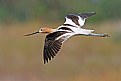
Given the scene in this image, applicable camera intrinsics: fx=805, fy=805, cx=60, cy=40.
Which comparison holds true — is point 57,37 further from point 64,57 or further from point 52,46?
point 64,57

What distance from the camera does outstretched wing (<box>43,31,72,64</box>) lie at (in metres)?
3.66

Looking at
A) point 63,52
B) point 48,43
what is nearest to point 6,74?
point 63,52

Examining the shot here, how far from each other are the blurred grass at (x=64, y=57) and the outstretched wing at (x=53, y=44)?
1247mm

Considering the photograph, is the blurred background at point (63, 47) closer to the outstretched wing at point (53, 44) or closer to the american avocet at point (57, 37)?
the american avocet at point (57, 37)

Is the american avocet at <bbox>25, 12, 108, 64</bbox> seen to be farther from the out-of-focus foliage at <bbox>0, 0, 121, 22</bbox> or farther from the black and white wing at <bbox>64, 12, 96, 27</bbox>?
the out-of-focus foliage at <bbox>0, 0, 121, 22</bbox>

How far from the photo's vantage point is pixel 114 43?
5.59 meters

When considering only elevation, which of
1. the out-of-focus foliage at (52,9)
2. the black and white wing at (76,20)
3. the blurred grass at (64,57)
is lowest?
the blurred grass at (64,57)

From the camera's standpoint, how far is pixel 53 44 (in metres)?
3.69

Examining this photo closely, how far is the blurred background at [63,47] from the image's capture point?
5.18 meters

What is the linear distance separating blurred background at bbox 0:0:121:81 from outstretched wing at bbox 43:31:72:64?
4.08ft

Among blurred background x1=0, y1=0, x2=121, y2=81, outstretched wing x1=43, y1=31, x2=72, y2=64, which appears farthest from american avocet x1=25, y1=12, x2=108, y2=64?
blurred background x1=0, y1=0, x2=121, y2=81

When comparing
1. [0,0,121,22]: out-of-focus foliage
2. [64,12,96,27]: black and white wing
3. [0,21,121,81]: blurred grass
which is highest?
[0,0,121,22]: out-of-focus foliage

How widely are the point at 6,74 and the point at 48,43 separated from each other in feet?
5.33

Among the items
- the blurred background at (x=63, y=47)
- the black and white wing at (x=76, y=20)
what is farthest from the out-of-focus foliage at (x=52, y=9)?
the black and white wing at (x=76, y=20)
